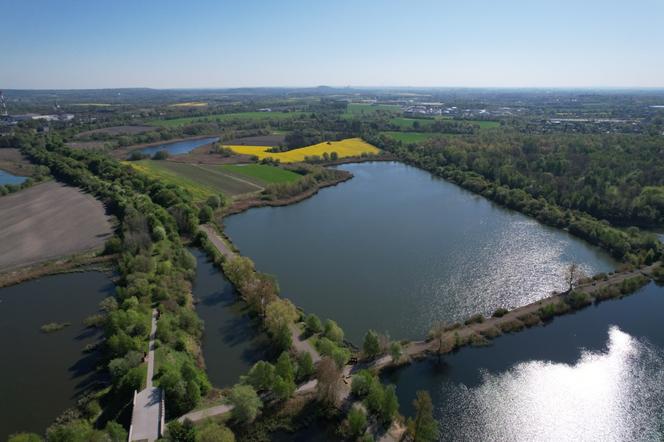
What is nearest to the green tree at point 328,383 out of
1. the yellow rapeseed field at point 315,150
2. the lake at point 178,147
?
the yellow rapeseed field at point 315,150

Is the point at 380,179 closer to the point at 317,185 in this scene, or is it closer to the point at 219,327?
the point at 317,185

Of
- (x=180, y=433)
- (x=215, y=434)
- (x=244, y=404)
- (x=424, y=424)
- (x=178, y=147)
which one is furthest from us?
(x=178, y=147)

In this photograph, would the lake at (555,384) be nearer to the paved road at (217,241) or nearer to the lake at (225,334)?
the lake at (225,334)

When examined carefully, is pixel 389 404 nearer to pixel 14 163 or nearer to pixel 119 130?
pixel 14 163

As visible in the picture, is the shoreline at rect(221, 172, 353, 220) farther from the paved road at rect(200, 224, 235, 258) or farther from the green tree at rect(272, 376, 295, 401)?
the green tree at rect(272, 376, 295, 401)

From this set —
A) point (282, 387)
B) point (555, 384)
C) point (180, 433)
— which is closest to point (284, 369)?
point (282, 387)

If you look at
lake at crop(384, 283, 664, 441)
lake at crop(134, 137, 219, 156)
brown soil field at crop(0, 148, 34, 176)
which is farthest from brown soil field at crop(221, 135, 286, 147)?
lake at crop(384, 283, 664, 441)

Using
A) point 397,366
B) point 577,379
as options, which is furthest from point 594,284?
point 397,366
